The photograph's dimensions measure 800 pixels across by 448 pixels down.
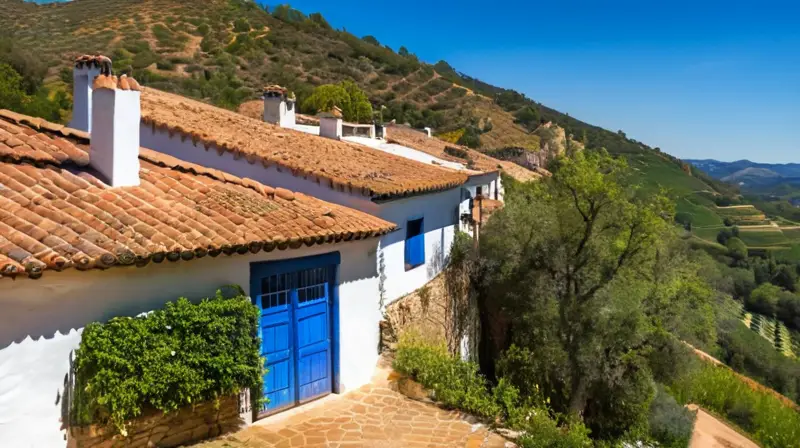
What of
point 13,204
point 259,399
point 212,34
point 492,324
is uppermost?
point 212,34

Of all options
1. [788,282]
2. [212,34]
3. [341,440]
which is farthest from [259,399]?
[788,282]

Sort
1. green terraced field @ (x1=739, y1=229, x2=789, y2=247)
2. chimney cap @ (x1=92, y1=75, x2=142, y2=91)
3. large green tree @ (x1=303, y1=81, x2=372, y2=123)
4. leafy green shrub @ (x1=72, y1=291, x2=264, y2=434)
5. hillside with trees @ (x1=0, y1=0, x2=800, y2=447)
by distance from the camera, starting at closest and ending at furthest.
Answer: leafy green shrub @ (x1=72, y1=291, x2=264, y2=434)
chimney cap @ (x1=92, y1=75, x2=142, y2=91)
hillside with trees @ (x1=0, y1=0, x2=800, y2=447)
large green tree @ (x1=303, y1=81, x2=372, y2=123)
green terraced field @ (x1=739, y1=229, x2=789, y2=247)

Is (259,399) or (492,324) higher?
(259,399)

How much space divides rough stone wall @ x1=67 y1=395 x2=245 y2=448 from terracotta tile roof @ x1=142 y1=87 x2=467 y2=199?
4.52 meters

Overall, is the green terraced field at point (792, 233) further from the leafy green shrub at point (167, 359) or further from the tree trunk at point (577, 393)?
the leafy green shrub at point (167, 359)

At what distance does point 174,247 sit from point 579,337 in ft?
35.7

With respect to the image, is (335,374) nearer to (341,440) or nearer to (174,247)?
(341,440)

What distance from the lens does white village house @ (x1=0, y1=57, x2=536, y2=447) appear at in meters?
5.67

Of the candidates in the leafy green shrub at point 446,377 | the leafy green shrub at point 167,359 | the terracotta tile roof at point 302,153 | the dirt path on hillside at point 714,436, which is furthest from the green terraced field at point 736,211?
the leafy green shrub at point 167,359

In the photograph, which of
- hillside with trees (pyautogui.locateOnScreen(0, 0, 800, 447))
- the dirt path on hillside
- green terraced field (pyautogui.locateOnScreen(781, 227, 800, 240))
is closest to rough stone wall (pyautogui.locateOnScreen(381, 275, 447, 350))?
hillside with trees (pyautogui.locateOnScreen(0, 0, 800, 447))

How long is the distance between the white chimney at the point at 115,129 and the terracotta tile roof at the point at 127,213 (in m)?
0.17

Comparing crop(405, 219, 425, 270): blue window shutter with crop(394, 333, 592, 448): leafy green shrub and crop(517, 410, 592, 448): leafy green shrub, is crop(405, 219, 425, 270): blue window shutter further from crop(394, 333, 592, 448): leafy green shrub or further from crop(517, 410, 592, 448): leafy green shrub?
crop(517, 410, 592, 448): leafy green shrub

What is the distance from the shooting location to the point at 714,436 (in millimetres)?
22984

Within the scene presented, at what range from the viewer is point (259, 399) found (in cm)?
780
